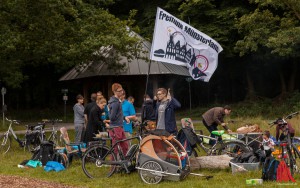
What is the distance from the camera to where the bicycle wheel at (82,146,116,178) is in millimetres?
10438

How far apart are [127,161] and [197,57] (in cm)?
364

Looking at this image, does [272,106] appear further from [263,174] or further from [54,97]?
[263,174]

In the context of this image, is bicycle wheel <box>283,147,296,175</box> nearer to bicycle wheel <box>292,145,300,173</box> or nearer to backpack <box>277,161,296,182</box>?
bicycle wheel <box>292,145,300,173</box>

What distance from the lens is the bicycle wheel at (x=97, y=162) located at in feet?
34.2

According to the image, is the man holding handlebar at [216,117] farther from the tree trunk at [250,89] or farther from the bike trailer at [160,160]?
the tree trunk at [250,89]

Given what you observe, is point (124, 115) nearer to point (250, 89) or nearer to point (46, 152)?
point (46, 152)

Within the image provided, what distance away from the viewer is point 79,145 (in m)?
12.3

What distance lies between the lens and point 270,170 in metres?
9.29

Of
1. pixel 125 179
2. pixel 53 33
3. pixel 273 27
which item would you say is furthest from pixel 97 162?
pixel 273 27

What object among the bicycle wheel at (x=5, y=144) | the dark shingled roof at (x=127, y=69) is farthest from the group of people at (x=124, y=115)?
the dark shingled roof at (x=127, y=69)

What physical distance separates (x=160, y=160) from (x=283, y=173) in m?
2.25

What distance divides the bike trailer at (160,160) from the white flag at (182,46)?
2.19m

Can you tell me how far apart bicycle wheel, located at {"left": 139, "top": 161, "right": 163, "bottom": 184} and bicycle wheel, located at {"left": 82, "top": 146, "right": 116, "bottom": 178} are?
0.93 meters

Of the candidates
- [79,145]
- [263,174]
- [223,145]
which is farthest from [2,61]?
[263,174]
